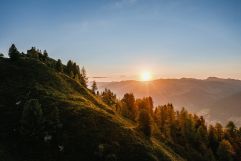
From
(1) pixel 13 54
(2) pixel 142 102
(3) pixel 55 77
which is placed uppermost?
(1) pixel 13 54

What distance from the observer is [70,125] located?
7788 cm

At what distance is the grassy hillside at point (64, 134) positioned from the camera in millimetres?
67938

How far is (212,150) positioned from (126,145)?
62.5 metres

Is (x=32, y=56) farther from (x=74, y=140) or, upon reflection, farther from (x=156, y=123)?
(x=74, y=140)

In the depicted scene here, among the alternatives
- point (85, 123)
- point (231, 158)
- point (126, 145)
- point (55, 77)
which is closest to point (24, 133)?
point (85, 123)

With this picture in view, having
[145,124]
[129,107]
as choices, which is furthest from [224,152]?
[129,107]

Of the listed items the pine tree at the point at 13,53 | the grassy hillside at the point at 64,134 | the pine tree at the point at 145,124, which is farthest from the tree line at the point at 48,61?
the pine tree at the point at 145,124

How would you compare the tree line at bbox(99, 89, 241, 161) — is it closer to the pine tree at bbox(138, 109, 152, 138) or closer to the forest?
the forest

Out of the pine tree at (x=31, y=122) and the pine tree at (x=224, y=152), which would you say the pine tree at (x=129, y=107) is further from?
the pine tree at (x=31, y=122)

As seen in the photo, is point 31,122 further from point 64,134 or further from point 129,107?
point 129,107

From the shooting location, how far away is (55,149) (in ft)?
227

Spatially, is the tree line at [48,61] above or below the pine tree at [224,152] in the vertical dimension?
above

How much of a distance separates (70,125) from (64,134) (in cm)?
471

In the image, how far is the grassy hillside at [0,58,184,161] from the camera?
6794 cm
